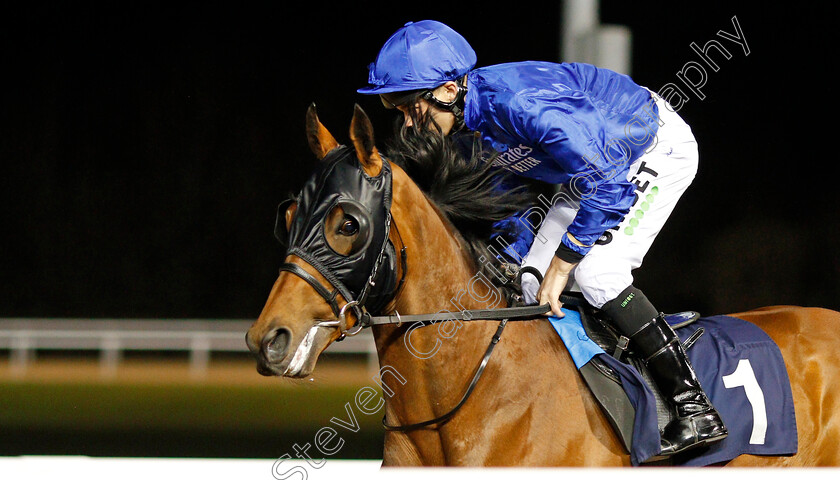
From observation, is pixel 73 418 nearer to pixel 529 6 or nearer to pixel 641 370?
pixel 641 370

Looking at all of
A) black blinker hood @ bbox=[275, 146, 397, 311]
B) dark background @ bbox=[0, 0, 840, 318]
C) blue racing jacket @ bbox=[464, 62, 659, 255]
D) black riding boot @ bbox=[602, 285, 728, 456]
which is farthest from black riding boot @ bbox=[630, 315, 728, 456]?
dark background @ bbox=[0, 0, 840, 318]

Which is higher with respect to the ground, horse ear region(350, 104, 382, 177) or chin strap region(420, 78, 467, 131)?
chin strap region(420, 78, 467, 131)

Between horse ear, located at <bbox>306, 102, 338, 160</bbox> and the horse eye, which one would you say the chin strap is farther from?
the horse eye

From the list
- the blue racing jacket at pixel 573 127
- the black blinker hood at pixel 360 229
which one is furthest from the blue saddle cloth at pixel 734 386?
the black blinker hood at pixel 360 229

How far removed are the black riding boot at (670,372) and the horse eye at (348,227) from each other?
27.9 inches

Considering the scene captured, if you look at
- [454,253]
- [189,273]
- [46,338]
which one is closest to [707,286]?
[189,273]

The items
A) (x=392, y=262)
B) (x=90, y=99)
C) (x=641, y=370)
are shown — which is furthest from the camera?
(x=90, y=99)

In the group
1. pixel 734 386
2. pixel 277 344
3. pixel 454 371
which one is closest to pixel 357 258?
pixel 277 344

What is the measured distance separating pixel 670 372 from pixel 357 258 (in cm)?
84

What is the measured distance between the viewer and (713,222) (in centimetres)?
956

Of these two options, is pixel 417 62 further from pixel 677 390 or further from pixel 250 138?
pixel 250 138

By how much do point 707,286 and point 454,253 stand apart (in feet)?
28.0

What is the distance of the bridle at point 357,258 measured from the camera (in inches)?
66.2

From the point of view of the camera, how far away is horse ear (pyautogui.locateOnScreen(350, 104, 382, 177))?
1711mm
